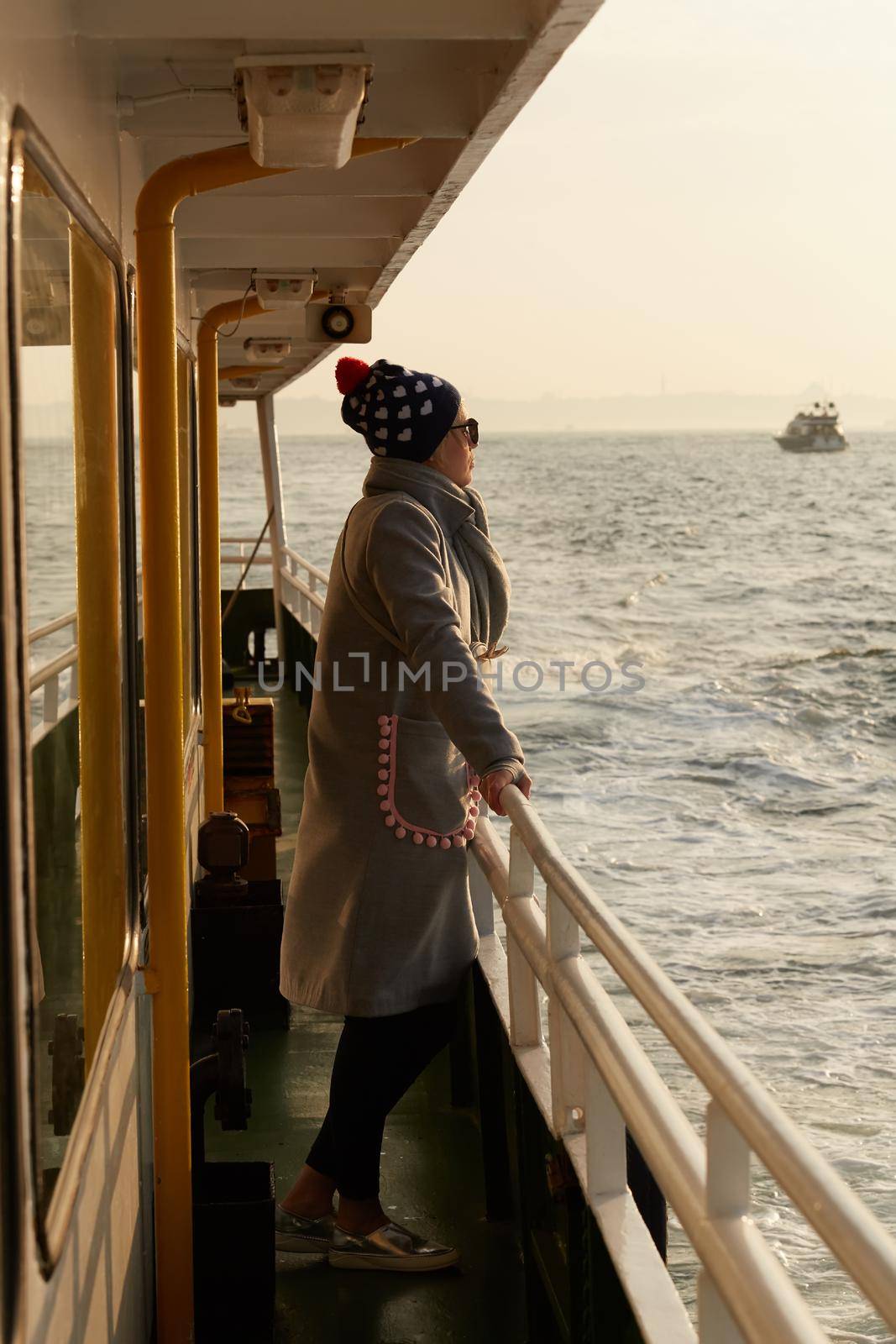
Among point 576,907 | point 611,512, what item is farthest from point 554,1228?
point 611,512

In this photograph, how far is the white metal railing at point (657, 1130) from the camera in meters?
1.26

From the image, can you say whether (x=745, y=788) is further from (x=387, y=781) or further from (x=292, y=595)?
(x=387, y=781)

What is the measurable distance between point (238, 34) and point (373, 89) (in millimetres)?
673

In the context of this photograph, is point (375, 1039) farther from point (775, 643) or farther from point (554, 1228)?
point (775, 643)

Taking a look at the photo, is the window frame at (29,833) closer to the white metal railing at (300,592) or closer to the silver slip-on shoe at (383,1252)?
the silver slip-on shoe at (383,1252)

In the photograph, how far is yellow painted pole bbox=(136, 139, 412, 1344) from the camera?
244cm

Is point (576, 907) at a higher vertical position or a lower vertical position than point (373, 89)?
lower

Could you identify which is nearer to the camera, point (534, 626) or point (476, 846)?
point (476, 846)

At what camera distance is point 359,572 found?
8.61ft

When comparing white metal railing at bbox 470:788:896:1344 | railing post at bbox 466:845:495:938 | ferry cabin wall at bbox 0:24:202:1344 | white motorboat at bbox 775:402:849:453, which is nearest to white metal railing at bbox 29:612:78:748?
ferry cabin wall at bbox 0:24:202:1344

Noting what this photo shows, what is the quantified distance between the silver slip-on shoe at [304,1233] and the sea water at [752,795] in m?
2.69

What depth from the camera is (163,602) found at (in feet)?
8.05

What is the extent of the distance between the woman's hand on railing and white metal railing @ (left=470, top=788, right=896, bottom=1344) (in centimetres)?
3

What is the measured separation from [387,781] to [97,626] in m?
0.66
